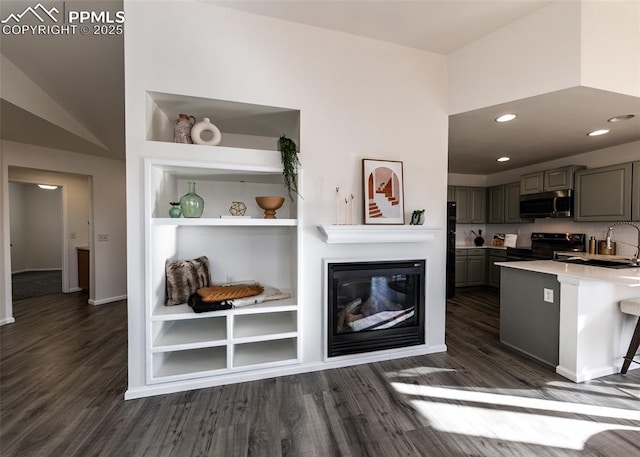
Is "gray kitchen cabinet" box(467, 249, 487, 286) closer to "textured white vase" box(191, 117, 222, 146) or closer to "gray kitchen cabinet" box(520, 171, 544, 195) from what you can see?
"gray kitchen cabinet" box(520, 171, 544, 195)

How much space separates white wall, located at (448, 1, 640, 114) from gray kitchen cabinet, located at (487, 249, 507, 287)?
11.1ft

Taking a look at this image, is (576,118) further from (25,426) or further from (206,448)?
(25,426)

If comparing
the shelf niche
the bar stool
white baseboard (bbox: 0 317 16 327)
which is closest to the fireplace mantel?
the shelf niche

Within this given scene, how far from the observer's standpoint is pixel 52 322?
3.42 m

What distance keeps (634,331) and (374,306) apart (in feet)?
7.16

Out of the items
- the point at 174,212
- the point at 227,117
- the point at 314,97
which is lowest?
the point at 174,212

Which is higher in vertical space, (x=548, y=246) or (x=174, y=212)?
(x=174, y=212)

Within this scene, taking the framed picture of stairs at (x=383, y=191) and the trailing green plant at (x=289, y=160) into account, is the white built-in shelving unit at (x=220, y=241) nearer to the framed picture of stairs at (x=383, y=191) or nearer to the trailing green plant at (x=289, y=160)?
the trailing green plant at (x=289, y=160)

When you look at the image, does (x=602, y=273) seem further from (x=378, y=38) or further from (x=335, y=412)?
(x=378, y=38)

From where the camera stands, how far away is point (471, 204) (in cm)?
546

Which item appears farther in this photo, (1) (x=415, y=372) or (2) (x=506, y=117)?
(2) (x=506, y=117)

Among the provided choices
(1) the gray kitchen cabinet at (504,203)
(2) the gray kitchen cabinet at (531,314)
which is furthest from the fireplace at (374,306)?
(1) the gray kitchen cabinet at (504,203)

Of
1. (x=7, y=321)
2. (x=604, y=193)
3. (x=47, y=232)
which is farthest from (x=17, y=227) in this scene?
(x=604, y=193)

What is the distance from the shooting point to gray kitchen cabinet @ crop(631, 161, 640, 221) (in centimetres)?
324
